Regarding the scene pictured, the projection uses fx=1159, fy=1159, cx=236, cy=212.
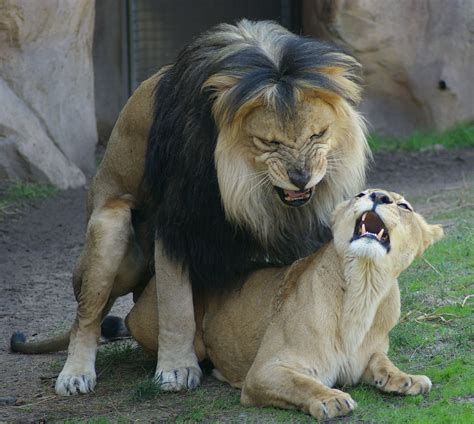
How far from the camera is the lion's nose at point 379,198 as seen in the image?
14.2 ft

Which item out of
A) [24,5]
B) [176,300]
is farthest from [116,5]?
[176,300]

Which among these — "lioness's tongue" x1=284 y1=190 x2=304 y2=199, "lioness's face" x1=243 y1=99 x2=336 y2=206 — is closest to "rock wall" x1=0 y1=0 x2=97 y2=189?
"lioness's face" x1=243 y1=99 x2=336 y2=206

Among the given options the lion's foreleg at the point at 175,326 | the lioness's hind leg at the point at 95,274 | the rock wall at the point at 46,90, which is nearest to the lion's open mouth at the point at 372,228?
the lion's foreleg at the point at 175,326

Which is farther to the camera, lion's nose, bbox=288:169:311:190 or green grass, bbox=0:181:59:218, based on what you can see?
green grass, bbox=0:181:59:218

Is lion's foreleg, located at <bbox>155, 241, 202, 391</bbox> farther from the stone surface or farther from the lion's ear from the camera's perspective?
the stone surface

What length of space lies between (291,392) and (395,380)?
41 cm

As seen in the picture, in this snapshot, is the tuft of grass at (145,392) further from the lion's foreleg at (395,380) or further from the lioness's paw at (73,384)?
the lion's foreleg at (395,380)

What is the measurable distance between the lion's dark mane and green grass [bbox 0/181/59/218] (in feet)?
13.7

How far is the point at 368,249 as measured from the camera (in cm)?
425

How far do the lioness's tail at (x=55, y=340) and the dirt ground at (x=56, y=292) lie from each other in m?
0.04

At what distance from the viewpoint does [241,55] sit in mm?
4727

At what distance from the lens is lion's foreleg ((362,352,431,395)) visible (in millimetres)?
4379

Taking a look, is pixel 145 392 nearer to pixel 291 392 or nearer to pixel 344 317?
pixel 291 392

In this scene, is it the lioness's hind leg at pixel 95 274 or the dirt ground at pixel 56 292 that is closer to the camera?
the dirt ground at pixel 56 292
